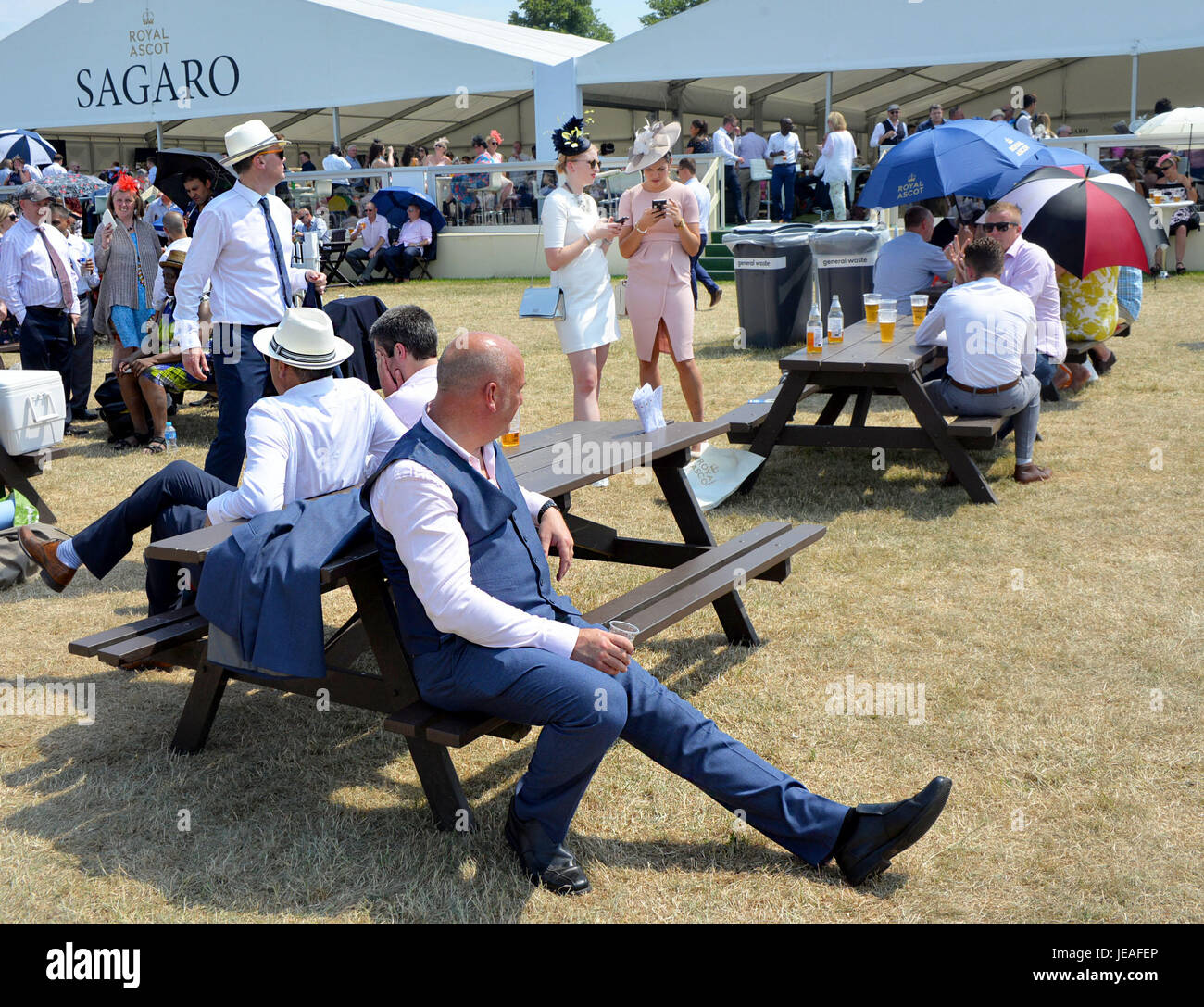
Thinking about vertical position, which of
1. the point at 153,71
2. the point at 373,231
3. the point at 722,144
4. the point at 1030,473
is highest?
the point at 153,71

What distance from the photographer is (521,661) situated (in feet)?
9.27

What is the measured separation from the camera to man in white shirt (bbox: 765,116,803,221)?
17656 mm

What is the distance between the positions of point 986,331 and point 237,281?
3736 mm

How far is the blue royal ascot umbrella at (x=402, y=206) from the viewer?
18359 mm

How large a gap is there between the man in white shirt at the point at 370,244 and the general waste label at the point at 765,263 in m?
9.26

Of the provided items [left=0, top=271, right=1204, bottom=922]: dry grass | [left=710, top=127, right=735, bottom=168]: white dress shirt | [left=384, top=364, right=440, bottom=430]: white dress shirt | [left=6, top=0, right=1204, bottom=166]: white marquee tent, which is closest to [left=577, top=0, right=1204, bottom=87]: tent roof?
[left=6, top=0, right=1204, bottom=166]: white marquee tent

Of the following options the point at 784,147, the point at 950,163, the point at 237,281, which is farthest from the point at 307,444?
the point at 784,147

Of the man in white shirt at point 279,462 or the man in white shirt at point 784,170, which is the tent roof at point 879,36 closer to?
the man in white shirt at point 784,170

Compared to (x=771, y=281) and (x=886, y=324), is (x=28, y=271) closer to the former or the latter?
(x=886, y=324)

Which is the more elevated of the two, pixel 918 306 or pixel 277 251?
pixel 277 251

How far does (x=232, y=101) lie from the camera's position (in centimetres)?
2494

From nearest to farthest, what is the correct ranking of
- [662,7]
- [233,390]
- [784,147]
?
[233,390] < [784,147] < [662,7]

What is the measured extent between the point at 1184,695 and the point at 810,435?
2.91 m

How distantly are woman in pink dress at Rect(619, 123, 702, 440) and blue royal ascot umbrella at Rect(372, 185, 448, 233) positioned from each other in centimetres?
1251
